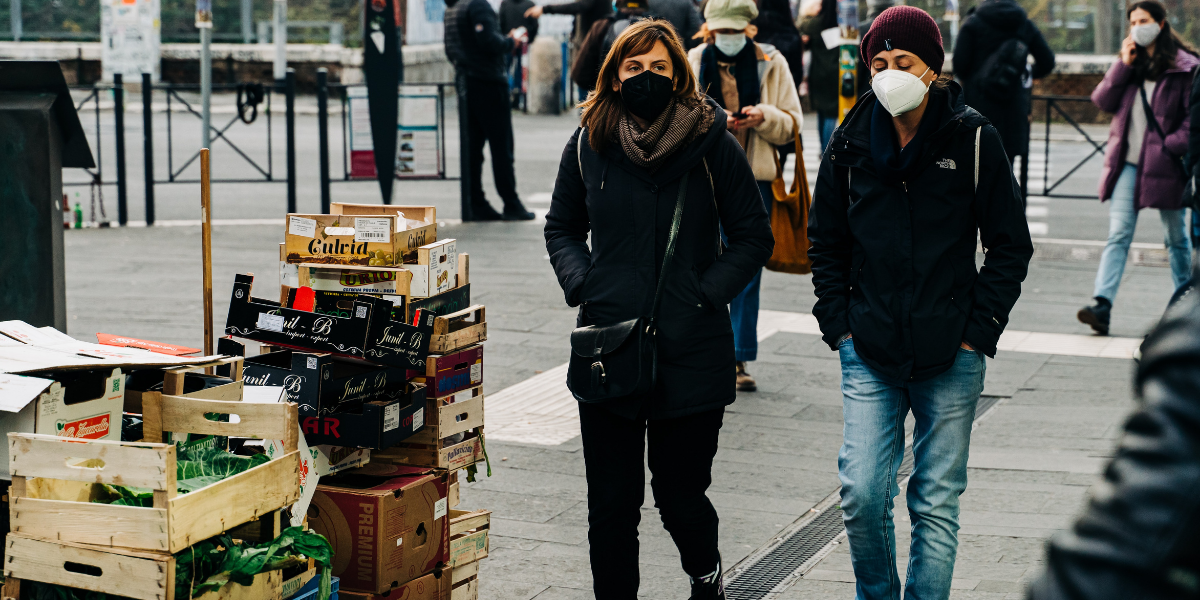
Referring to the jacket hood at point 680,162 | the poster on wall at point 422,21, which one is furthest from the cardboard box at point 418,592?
the poster on wall at point 422,21

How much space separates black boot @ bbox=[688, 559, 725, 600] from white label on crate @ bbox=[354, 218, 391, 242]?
4.51ft

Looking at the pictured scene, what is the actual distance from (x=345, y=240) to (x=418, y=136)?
8.15m

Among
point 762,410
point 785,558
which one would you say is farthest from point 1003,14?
point 785,558

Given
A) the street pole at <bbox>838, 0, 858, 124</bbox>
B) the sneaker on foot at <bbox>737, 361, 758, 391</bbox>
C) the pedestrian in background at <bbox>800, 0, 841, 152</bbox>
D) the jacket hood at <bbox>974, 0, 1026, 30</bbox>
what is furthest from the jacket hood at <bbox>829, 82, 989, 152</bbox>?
the pedestrian in background at <bbox>800, 0, 841, 152</bbox>

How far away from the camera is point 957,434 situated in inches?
145

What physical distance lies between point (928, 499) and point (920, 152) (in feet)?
3.05

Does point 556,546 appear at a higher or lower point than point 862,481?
lower

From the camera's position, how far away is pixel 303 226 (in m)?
4.27

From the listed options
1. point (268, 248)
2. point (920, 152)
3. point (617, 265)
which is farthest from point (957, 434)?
point (268, 248)

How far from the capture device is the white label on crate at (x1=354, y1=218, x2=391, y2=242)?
416cm

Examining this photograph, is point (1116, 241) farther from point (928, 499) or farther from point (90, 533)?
point (90, 533)

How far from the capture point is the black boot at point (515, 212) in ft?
40.7

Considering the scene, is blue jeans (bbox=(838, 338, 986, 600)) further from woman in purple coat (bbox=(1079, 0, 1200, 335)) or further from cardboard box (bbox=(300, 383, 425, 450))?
woman in purple coat (bbox=(1079, 0, 1200, 335))

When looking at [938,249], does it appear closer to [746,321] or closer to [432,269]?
[432,269]
